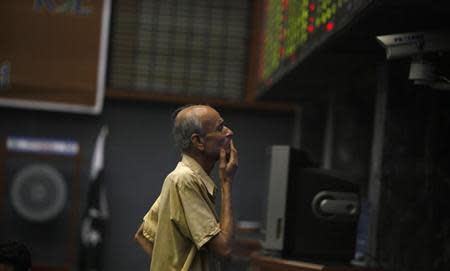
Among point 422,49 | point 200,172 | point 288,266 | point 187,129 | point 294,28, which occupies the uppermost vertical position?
point 294,28

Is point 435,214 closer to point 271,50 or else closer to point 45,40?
point 271,50

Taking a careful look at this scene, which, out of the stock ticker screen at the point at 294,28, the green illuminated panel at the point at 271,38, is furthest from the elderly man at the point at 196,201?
the green illuminated panel at the point at 271,38

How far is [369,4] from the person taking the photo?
8.29 feet

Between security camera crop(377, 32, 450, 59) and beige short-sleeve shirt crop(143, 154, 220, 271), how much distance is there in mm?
848

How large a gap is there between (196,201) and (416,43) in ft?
3.19

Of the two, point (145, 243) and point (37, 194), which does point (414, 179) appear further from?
point (37, 194)

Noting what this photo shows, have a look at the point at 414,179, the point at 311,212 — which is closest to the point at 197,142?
the point at 311,212

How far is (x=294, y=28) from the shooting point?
3.77 metres

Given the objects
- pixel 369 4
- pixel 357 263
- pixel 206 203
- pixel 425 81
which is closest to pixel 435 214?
pixel 357 263

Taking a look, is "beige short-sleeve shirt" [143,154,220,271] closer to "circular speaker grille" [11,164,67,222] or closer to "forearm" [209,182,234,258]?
"forearm" [209,182,234,258]

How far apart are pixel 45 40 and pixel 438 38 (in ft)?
12.3

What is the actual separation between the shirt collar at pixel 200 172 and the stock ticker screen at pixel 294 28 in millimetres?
751

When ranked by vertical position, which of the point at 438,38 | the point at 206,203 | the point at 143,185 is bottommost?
the point at 143,185

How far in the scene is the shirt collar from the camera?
7.34 feet
